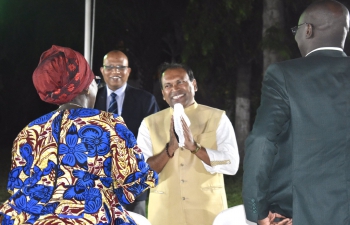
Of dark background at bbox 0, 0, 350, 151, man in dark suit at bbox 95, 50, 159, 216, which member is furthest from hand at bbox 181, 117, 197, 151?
dark background at bbox 0, 0, 350, 151

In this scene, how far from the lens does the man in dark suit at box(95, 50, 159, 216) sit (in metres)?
5.73

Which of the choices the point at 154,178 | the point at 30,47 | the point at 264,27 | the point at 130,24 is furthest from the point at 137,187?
the point at 30,47

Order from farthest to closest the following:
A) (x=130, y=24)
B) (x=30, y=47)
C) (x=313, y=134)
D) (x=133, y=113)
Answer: (x=30, y=47) < (x=130, y=24) < (x=133, y=113) < (x=313, y=134)

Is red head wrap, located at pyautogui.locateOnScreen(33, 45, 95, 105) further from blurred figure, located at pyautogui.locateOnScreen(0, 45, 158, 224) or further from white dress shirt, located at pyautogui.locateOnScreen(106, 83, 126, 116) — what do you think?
white dress shirt, located at pyautogui.locateOnScreen(106, 83, 126, 116)

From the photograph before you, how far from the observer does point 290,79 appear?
284cm

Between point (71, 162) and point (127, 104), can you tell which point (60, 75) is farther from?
point (127, 104)

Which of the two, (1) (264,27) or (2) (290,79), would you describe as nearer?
(2) (290,79)

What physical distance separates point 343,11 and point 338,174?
850 mm

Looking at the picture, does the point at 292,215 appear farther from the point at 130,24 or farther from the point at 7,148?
the point at 7,148

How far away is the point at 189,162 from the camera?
4246 mm

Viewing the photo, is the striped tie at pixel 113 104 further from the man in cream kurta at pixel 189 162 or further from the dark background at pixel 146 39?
the dark background at pixel 146 39

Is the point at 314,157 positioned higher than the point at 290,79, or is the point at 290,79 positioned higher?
the point at 290,79

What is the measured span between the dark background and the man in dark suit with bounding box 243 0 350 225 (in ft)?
27.6

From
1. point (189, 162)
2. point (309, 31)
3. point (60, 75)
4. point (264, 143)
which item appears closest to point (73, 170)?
point (60, 75)
